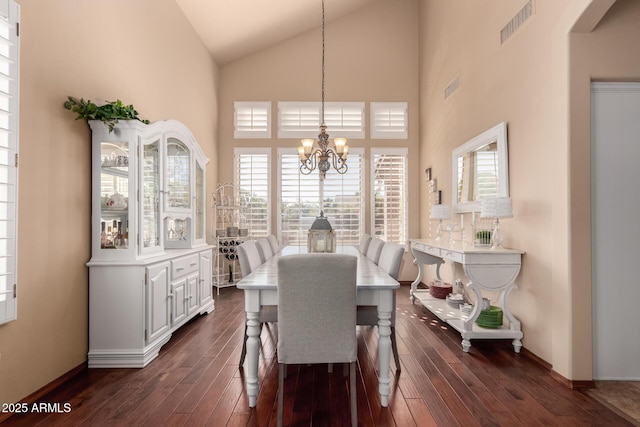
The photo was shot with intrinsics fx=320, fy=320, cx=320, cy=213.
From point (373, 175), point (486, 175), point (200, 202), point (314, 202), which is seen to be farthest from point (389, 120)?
point (200, 202)

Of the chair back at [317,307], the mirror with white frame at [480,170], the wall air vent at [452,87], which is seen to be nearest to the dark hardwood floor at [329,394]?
the chair back at [317,307]

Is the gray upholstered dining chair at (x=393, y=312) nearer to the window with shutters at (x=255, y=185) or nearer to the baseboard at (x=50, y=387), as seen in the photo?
the baseboard at (x=50, y=387)

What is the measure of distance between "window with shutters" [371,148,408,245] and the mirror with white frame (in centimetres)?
138

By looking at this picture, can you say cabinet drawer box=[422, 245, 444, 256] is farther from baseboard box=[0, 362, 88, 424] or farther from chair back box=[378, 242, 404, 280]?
baseboard box=[0, 362, 88, 424]

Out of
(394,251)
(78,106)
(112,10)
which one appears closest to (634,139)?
(394,251)

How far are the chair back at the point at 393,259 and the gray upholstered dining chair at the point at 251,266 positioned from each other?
906 millimetres

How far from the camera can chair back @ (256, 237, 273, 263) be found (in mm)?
3104

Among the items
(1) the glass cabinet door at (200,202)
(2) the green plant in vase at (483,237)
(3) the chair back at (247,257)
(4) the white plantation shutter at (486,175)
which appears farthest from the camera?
(1) the glass cabinet door at (200,202)

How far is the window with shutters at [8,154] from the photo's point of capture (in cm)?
177

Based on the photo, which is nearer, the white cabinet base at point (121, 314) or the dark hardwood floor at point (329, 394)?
the dark hardwood floor at point (329, 394)

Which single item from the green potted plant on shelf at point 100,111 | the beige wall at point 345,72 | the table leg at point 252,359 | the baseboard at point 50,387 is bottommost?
the baseboard at point 50,387

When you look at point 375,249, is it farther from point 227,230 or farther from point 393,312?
point 227,230

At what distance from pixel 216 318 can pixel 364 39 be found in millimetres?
5058

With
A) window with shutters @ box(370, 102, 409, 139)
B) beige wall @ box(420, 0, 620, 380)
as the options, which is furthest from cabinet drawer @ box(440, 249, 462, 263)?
window with shutters @ box(370, 102, 409, 139)
